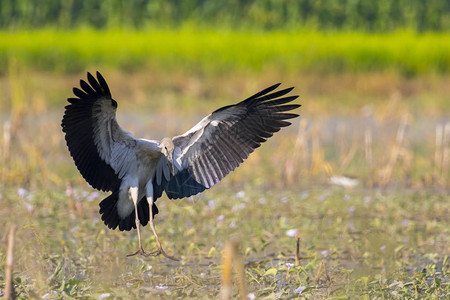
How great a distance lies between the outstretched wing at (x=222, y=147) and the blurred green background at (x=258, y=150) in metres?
0.52

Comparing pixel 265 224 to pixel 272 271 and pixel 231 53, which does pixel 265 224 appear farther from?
pixel 231 53

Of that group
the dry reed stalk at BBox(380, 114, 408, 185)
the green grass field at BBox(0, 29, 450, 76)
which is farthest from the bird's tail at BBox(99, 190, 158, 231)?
the green grass field at BBox(0, 29, 450, 76)

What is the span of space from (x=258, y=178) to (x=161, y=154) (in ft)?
10.8

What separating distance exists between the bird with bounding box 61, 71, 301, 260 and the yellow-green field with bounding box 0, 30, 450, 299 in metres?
0.40

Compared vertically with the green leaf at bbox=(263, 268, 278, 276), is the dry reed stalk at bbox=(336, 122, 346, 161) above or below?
above

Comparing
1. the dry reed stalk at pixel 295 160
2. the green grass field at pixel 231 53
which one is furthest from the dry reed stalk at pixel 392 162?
the green grass field at pixel 231 53

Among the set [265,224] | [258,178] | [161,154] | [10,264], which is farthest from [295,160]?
[10,264]

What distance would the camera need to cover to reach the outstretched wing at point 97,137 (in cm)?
431

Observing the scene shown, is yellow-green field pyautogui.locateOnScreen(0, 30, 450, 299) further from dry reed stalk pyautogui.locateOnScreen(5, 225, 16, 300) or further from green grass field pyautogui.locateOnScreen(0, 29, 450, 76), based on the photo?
dry reed stalk pyautogui.locateOnScreen(5, 225, 16, 300)

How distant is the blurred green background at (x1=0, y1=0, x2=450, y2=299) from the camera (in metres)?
4.81

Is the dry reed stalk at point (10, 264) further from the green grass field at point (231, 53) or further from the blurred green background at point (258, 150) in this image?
the green grass field at point (231, 53)

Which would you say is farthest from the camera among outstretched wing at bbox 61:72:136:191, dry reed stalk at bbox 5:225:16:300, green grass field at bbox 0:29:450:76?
green grass field at bbox 0:29:450:76

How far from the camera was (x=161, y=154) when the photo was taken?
15.4 ft

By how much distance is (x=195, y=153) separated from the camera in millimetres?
4809
